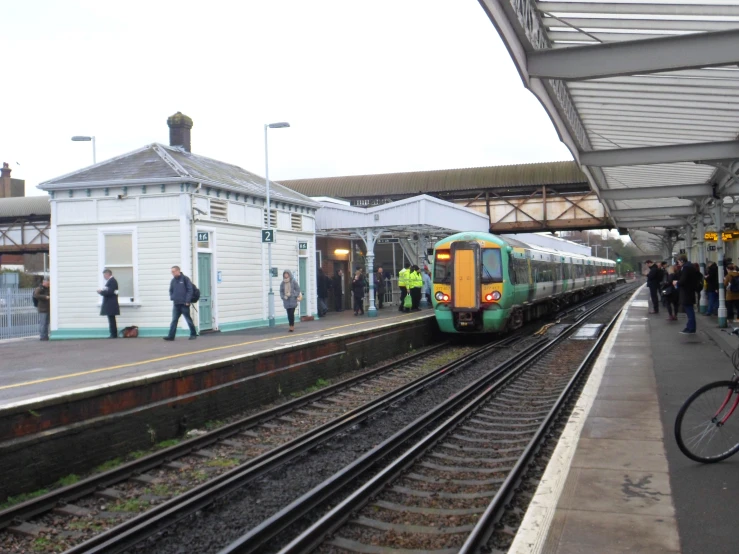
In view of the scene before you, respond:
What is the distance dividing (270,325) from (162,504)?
13.1 metres

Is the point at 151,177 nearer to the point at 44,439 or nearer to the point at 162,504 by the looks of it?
the point at 44,439

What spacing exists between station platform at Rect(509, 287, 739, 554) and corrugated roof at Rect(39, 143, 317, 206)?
10638mm

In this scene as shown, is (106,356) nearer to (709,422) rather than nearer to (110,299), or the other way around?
(110,299)

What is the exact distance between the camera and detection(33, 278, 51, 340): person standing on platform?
16.3 meters

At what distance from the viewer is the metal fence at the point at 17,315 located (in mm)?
18047

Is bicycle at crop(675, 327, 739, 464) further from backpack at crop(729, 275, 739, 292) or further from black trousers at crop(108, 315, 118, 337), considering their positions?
black trousers at crop(108, 315, 118, 337)

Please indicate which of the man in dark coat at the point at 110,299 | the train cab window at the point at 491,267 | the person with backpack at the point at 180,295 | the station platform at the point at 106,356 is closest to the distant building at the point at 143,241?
the man in dark coat at the point at 110,299

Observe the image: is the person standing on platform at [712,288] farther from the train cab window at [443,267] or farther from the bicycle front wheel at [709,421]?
the bicycle front wheel at [709,421]

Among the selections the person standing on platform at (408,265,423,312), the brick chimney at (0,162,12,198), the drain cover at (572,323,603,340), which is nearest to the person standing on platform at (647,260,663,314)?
the drain cover at (572,323,603,340)

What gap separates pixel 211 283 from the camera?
1686cm

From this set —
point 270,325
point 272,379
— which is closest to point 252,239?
point 270,325

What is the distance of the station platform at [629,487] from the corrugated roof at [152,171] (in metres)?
10.6

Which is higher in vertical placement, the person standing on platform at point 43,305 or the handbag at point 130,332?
the person standing on platform at point 43,305

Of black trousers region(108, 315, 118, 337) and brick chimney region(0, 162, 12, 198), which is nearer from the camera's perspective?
black trousers region(108, 315, 118, 337)
